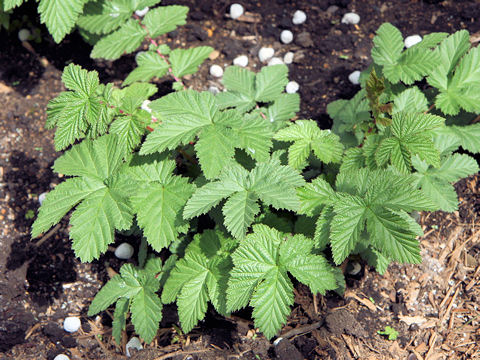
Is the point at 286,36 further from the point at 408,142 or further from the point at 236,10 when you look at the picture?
the point at 408,142

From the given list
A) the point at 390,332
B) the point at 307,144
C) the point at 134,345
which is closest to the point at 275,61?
the point at 307,144

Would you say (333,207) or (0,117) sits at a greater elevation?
(0,117)

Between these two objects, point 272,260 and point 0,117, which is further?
point 0,117

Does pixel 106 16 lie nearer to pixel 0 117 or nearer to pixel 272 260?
pixel 0 117

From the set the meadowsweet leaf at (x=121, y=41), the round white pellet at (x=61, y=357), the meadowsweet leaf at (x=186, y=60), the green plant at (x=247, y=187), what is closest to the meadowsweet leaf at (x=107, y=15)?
the meadowsweet leaf at (x=121, y=41)

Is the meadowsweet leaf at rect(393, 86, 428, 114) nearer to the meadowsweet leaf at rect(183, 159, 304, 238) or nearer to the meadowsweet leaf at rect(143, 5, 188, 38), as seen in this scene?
the meadowsweet leaf at rect(183, 159, 304, 238)

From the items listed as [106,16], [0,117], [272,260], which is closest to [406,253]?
[272,260]

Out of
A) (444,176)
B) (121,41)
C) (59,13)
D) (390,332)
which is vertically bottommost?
(390,332)
